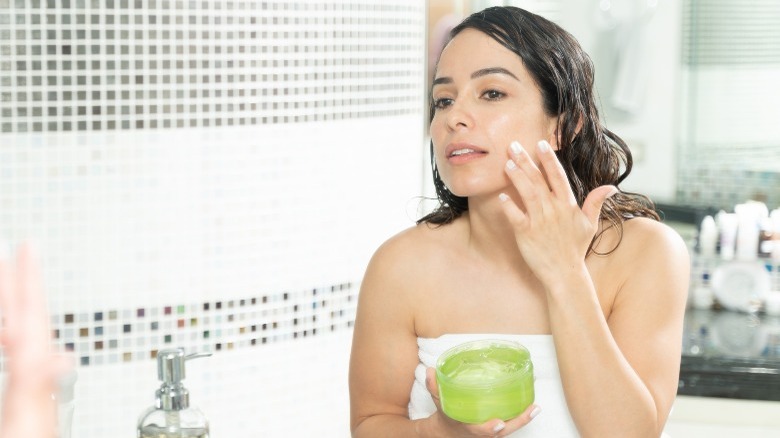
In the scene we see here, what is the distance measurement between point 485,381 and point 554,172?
25cm

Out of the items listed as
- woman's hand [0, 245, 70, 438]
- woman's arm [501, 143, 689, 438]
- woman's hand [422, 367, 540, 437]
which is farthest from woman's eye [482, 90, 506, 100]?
woman's hand [0, 245, 70, 438]

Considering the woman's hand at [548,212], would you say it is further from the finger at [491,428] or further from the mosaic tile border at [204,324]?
the mosaic tile border at [204,324]

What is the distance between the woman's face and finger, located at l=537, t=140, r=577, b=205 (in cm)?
13

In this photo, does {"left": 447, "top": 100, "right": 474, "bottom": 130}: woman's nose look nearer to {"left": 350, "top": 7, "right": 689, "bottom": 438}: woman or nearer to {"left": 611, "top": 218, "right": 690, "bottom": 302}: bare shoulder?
{"left": 350, "top": 7, "right": 689, "bottom": 438}: woman

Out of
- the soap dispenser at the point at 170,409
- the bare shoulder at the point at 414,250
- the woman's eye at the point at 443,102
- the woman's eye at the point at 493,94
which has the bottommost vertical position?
the soap dispenser at the point at 170,409

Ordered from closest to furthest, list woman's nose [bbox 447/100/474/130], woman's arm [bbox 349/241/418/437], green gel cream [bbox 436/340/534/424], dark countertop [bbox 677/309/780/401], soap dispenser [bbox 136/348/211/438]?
soap dispenser [bbox 136/348/211/438] < green gel cream [bbox 436/340/534/424] < woman's nose [bbox 447/100/474/130] < woman's arm [bbox 349/241/418/437] < dark countertop [bbox 677/309/780/401]

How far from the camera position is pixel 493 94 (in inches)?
50.4

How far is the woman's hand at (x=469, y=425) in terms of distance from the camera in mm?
1035

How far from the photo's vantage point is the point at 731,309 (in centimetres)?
223

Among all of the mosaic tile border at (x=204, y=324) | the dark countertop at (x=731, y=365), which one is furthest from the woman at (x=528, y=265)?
the dark countertop at (x=731, y=365)

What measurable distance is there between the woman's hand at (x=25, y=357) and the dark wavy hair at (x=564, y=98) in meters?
0.91

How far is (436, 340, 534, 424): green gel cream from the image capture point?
1026 mm

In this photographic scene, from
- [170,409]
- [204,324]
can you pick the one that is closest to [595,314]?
[170,409]

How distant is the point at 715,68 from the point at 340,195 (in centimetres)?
102
